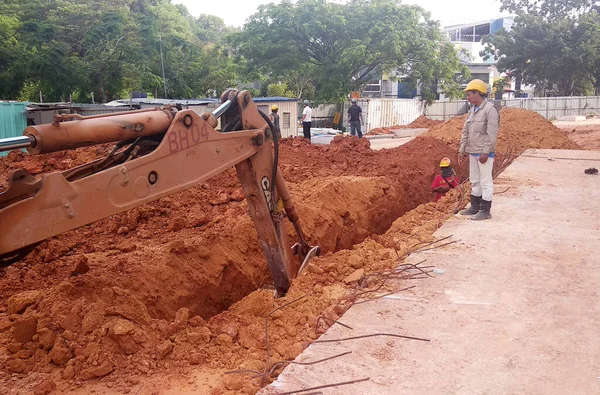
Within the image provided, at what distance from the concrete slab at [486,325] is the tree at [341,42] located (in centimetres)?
2316

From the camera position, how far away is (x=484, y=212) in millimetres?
7516

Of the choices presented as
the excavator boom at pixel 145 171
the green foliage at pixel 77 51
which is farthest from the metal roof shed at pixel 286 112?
the excavator boom at pixel 145 171

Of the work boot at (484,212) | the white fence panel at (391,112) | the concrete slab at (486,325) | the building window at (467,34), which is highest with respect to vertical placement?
the building window at (467,34)

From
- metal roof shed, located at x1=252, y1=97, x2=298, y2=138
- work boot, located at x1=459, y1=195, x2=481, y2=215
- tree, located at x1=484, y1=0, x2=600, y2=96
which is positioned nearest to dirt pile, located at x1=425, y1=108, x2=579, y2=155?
metal roof shed, located at x1=252, y1=97, x2=298, y2=138

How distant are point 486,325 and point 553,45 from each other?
42.4 meters

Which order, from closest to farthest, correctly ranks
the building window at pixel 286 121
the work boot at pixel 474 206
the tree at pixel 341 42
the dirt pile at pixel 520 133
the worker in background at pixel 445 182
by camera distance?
the work boot at pixel 474 206
the worker in background at pixel 445 182
the dirt pile at pixel 520 133
the building window at pixel 286 121
the tree at pixel 341 42

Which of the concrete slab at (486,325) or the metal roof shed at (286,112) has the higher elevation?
the metal roof shed at (286,112)

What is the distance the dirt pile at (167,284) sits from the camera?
3836 millimetres

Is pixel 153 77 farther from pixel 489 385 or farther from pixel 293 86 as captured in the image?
pixel 489 385

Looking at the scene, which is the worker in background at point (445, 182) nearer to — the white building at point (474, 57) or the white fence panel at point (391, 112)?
the white fence panel at point (391, 112)

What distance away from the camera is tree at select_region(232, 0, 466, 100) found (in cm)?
2908

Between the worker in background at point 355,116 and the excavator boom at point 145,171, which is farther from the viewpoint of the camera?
the worker in background at point 355,116

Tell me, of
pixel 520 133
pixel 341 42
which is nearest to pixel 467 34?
pixel 341 42

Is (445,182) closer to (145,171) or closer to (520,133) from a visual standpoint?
(145,171)
